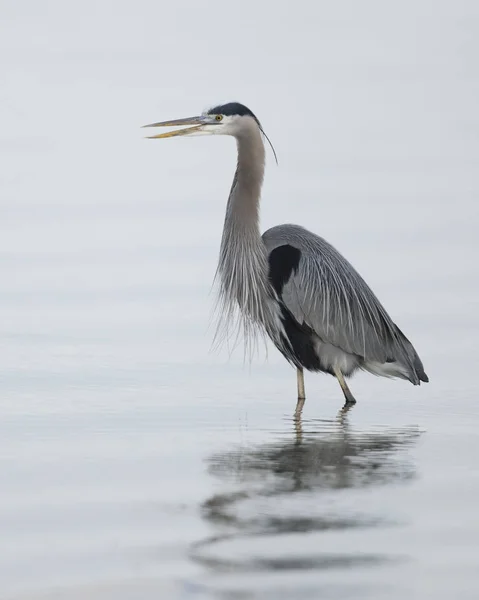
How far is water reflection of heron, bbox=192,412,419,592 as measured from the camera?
4809mm

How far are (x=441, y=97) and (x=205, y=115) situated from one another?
1756cm

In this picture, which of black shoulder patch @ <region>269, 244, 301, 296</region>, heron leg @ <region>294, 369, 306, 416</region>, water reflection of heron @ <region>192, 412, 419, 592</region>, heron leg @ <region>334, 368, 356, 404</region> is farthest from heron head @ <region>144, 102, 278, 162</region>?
water reflection of heron @ <region>192, 412, 419, 592</region>

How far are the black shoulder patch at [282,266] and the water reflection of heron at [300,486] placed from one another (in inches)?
56.1

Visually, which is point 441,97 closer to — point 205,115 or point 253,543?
point 205,115

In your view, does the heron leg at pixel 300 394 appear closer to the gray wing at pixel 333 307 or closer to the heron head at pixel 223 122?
the gray wing at pixel 333 307

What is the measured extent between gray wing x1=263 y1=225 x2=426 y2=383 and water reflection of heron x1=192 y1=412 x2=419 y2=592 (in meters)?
1.26

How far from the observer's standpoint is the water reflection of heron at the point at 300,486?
4.81 m

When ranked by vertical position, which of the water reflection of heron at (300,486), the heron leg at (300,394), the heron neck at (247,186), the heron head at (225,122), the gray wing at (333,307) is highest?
the heron head at (225,122)

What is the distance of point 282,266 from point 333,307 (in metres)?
0.37

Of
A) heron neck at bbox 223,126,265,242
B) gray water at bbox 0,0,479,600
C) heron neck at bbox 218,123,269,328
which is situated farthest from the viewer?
heron neck at bbox 223,126,265,242

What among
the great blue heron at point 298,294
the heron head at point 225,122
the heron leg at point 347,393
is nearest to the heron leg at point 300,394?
the great blue heron at point 298,294

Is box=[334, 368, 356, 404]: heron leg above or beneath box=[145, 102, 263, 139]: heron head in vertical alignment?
beneath

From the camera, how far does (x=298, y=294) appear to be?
888 cm

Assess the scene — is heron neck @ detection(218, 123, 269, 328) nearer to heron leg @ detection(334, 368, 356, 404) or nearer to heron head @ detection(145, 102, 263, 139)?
heron head @ detection(145, 102, 263, 139)
